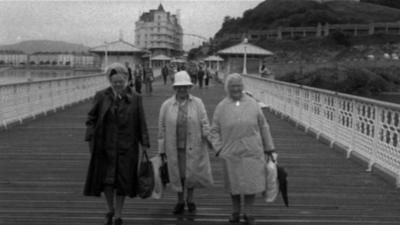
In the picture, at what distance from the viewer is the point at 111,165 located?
5121mm

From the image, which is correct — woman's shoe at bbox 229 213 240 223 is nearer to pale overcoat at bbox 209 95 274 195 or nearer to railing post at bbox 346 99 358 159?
pale overcoat at bbox 209 95 274 195

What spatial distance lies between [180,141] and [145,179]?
0.64 meters

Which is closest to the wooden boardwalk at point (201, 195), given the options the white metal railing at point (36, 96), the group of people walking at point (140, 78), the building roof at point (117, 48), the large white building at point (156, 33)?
the white metal railing at point (36, 96)

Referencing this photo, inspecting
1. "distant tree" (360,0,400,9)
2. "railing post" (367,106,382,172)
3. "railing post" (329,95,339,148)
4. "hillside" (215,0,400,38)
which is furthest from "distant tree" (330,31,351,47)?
"railing post" (367,106,382,172)

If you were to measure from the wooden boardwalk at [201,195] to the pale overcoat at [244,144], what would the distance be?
1.72ft

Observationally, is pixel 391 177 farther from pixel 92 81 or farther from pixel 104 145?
pixel 92 81

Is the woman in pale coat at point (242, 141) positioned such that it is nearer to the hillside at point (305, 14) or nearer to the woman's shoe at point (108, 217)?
the woman's shoe at point (108, 217)

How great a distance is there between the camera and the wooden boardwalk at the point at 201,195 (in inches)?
224

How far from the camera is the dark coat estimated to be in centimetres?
513

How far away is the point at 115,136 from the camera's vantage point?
511cm

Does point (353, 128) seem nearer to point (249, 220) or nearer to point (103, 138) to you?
point (249, 220)

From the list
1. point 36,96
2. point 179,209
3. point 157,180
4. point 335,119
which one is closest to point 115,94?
point 157,180

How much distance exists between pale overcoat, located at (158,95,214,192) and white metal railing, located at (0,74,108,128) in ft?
24.5

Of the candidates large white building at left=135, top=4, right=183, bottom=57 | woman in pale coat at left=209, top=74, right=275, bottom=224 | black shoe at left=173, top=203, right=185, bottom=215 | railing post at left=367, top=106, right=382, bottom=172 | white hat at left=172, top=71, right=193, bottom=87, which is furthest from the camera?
large white building at left=135, top=4, right=183, bottom=57
